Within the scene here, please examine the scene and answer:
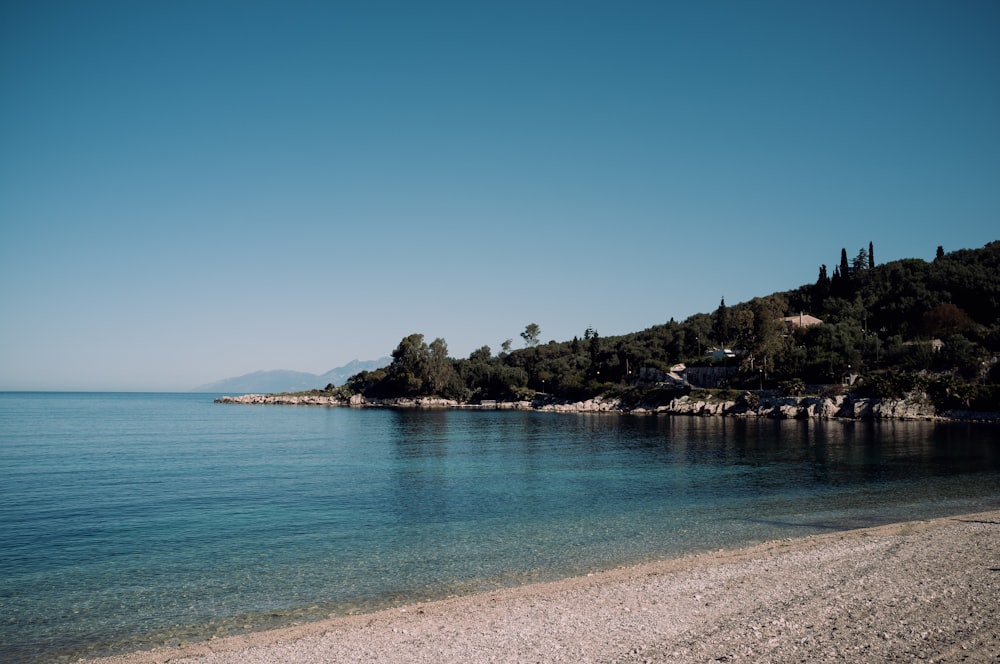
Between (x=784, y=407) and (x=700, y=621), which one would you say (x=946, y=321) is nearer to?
(x=784, y=407)

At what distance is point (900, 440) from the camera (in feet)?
203

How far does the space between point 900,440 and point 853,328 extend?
197 ft

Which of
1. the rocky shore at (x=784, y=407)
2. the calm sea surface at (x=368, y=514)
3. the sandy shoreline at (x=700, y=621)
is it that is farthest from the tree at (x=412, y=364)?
the sandy shoreline at (x=700, y=621)

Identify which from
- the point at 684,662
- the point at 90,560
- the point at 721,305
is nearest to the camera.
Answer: the point at 684,662

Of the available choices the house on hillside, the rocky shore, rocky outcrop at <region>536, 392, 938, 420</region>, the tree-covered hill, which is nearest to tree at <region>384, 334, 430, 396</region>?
the tree-covered hill

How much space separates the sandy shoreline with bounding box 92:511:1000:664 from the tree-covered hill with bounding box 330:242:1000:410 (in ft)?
282

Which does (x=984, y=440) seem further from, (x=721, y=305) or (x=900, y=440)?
(x=721, y=305)

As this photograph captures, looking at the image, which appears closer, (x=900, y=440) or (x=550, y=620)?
(x=550, y=620)

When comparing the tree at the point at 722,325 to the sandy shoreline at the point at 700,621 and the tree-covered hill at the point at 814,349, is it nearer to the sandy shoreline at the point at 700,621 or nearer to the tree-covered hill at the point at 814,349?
the tree-covered hill at the point at 814,349

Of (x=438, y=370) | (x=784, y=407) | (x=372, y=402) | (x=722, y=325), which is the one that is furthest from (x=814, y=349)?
(x=372, y=402)

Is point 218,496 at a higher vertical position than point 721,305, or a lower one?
lower

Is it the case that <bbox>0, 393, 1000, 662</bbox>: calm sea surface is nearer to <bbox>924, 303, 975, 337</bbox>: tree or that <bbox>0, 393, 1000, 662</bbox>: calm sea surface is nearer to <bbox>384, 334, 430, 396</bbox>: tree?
<bbox>924, 303, 975, 337</bbox>: tree

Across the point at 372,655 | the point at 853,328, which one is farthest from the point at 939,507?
the point at 853,328

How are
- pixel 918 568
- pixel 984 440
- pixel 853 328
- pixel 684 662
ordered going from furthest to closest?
→ 1. pixel 853 328
2. pixel 984 440
3. pixel 918 568
4. pixel 684 662
